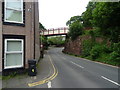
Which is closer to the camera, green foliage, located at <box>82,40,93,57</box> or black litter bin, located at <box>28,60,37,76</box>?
black litter bin, located at <box>28,60,37,76</box>

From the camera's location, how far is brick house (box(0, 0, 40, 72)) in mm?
8281

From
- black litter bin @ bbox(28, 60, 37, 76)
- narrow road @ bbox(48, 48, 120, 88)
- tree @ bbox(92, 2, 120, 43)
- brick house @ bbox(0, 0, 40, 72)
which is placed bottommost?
narrow road @ bbox(48, 48, 120, 88)

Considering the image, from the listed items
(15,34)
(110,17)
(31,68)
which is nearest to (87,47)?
(110,17)

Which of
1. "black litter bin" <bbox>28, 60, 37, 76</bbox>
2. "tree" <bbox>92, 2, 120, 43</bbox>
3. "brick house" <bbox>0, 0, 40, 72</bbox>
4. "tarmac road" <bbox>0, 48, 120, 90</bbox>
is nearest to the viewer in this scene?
"tarmac road" <bbox>0, 48, 120, 90</bbox>

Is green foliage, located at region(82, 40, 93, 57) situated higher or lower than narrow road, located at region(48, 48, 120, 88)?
higher

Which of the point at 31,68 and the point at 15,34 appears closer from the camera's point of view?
the point at 31,68

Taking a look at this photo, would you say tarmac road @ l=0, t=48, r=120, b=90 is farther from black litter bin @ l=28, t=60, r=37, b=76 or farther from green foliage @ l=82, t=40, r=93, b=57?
green foliage @ l=82, t=40, r=93, b=57

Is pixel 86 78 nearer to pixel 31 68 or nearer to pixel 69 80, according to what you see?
pixel 69 80

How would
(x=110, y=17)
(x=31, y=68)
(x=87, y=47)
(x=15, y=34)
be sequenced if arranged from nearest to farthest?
(x=31, y=68) < (x=15, y=34) < (x=110, y=17) < (x=87, y=47)

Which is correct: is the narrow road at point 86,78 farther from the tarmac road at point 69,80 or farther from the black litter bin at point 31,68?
the black litter bin at point 31,68

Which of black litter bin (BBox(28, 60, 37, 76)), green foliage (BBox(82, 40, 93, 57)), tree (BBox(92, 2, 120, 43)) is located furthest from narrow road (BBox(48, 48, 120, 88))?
green foliage (BBox(82, 40, 93, 57))

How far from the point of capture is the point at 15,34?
28.9 feet

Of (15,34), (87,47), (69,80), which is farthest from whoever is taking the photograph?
(87,47)

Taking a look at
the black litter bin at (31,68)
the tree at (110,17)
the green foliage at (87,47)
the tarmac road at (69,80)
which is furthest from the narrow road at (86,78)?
the green foliage at (87,47)
